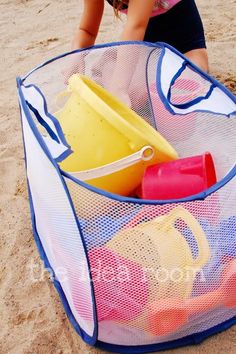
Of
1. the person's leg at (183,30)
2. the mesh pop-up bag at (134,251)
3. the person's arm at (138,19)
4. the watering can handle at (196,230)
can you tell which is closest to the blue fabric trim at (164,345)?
the mesh pop-up bag at (134,251)

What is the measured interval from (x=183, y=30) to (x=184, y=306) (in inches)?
36.4

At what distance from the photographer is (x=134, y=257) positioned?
822 millimetres

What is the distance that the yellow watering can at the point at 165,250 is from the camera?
816 millimetres

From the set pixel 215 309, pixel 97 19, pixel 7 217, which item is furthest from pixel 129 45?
pixel 215 309

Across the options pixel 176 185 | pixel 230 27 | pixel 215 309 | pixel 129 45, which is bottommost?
pixel 230 27

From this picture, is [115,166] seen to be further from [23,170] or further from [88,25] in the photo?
[88,25]

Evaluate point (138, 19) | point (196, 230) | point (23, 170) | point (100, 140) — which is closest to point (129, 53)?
point (138, 19)

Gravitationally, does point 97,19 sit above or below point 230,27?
above

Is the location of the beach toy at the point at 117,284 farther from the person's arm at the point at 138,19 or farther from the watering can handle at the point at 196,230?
the person's arm at the point at 138,19

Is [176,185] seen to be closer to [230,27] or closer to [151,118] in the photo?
[151,118]

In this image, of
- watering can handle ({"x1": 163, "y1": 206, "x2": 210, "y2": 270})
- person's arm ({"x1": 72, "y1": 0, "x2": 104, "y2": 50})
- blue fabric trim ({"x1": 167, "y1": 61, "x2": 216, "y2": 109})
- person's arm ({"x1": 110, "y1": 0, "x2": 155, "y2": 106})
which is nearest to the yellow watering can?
watering can handle ({"x1": 163, "y1": 206, "x2": 210, "y2": 270})

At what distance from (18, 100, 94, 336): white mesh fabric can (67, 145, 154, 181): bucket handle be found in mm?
86

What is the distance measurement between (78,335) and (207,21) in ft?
4.85

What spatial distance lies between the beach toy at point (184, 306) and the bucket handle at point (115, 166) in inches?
9.9
